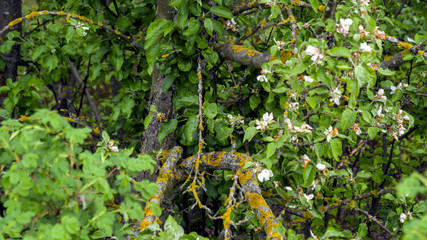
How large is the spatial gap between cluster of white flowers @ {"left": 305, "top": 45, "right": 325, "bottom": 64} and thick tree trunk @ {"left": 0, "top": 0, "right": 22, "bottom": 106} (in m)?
2.62

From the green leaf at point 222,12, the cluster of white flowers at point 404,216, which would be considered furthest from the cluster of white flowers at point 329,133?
the cluster of white flowers at point 404,216

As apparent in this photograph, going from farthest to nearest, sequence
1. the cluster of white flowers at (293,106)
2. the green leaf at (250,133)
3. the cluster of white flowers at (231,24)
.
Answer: the cluster of white flowers at (231,24) → the cluster of white flowers at (293,106) → the green leaf at (250,133)

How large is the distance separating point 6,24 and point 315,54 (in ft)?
8.81

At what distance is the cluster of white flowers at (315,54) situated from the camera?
58.8 inches

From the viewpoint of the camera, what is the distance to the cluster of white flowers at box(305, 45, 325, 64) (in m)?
1.49

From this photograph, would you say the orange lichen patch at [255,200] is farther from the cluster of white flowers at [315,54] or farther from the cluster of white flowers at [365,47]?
the cluster of white flowers at [365,47]

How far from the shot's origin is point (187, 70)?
221 centimetres

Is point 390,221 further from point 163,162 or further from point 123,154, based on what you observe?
point 123,154

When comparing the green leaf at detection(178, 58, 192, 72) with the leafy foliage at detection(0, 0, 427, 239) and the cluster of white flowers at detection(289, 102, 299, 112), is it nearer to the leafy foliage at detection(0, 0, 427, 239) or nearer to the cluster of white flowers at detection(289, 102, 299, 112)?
the leafy foliage at detection(0, 0, 427, 239)

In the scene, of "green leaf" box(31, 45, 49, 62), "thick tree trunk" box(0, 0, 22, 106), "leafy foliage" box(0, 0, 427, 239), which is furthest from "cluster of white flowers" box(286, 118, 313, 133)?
"thick tree trunk" box(0, 0, 22, 106)

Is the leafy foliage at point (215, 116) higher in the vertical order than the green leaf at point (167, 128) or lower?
higher

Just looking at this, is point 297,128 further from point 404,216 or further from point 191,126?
point 404,216

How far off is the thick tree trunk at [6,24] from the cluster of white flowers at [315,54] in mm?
2625

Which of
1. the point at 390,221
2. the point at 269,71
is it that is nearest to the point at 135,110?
the point at 269,71
